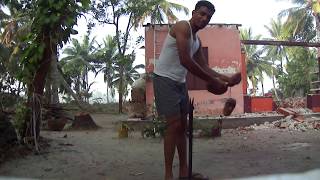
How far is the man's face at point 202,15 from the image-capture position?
9.28 ft

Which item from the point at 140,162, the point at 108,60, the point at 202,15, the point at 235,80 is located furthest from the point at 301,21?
the point at 235,80

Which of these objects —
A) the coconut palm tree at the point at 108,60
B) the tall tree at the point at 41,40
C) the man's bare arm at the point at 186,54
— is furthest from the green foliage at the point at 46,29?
the coconut palm tree at the point at 108,60

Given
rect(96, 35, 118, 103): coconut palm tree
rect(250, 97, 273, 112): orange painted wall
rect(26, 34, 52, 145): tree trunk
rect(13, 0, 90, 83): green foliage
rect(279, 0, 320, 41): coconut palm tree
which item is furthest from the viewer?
rect(96, 35, 118, 103): coconut palm tree

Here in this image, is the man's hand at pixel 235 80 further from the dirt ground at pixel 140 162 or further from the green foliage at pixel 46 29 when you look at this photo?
the green foliage at pixel 46 29

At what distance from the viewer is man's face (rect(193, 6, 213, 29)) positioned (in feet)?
9.28

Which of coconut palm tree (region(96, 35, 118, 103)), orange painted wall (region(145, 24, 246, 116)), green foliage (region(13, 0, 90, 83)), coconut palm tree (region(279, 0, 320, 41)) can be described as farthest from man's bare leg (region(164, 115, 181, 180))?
coconut palm tree (region(96, 35, 118, 103))

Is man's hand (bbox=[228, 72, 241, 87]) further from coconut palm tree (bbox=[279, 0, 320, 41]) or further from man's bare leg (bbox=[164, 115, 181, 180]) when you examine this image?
coconut palm tree (bbox=[279, 0, 320, 41])

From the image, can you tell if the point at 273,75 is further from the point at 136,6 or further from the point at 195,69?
the point at 195,69

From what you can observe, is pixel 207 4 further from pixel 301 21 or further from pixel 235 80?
pixel 301 21

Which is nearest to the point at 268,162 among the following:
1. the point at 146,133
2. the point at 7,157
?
the point at 7,157

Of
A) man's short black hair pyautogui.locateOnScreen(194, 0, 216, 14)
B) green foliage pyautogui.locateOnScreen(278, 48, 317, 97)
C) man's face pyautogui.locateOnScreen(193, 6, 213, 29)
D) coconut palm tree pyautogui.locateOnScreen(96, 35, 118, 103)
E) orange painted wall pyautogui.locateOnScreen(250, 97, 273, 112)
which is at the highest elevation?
coconut palm tree pyautogui.locateOnScreen(96, 35, 118, 103)

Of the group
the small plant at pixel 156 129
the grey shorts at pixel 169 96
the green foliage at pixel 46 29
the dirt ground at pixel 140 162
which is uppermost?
the green foliage at pixel 46 29

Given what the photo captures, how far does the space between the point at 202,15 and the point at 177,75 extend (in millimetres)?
446

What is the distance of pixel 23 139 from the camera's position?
4.95 meters
